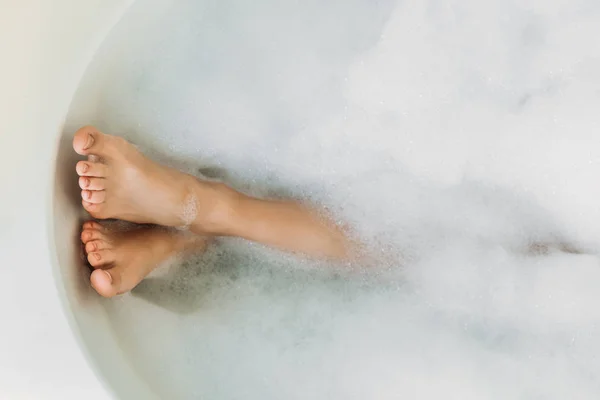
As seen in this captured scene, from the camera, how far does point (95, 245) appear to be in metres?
0.76

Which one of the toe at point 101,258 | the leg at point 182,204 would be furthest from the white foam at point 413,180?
the toe at point 101,258

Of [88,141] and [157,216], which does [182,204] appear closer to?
[157,216]

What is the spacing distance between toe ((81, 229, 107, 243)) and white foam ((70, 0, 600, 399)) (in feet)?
0.56

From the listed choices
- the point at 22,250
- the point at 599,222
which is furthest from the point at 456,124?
the point at 22,250

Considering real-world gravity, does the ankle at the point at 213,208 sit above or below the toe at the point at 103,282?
above

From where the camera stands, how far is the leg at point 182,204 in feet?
2.48

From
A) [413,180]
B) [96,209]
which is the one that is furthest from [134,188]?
[413,180]

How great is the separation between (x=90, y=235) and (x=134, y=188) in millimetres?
86

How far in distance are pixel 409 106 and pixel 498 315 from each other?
38cm

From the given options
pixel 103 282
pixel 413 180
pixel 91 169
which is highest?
pixel 413 180

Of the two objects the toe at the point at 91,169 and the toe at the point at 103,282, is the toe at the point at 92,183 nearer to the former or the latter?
the toe at the point at 91,169

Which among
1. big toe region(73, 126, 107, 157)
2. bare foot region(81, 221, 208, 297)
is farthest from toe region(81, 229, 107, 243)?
big toe region(73, 126, 107, 157)

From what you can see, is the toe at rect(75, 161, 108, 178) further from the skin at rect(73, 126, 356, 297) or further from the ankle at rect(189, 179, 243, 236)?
the ankle at rect(189, 179, 243, 236)

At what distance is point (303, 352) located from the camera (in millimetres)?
931
